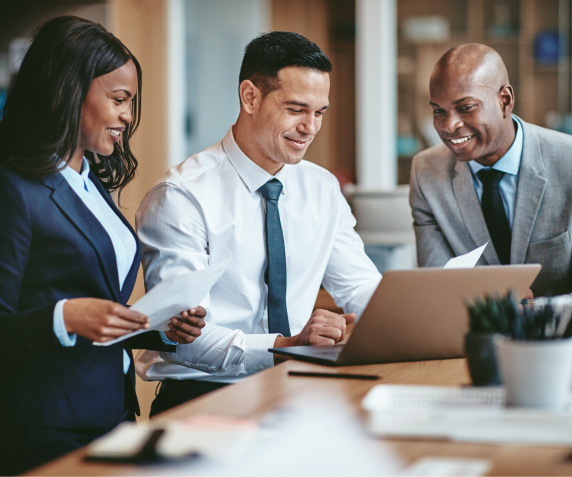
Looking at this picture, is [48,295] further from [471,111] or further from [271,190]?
[471,111]

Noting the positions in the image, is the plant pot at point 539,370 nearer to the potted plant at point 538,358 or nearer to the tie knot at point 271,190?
the potted plant at point 538,358

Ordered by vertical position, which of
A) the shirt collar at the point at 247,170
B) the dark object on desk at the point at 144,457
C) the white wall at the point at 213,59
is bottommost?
the dark object on desk at the point at 144,457

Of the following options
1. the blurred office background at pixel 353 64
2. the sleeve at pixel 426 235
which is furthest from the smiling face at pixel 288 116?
the blurred office background at pixel 353 64

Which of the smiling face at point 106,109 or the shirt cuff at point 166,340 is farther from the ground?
the smiling face at point 106,109

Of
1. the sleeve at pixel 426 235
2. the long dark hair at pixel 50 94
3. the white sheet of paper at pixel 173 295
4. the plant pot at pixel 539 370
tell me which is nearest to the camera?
the plant pot at pixel 539 370

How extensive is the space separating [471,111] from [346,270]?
0.60 m

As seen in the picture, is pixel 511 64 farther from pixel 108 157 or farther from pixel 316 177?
pixel 108 157

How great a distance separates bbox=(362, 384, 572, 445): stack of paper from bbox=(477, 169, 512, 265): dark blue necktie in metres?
1.15

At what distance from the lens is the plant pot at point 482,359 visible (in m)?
0.90

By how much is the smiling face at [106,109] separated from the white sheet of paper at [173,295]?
1.44 feet

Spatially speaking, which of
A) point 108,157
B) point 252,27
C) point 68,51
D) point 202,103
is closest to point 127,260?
point 108,157

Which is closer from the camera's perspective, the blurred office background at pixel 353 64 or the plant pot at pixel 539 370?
the plant pot at pixel 539 370

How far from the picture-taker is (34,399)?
Result: 1.21 metres

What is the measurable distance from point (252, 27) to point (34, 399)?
4.95 m
